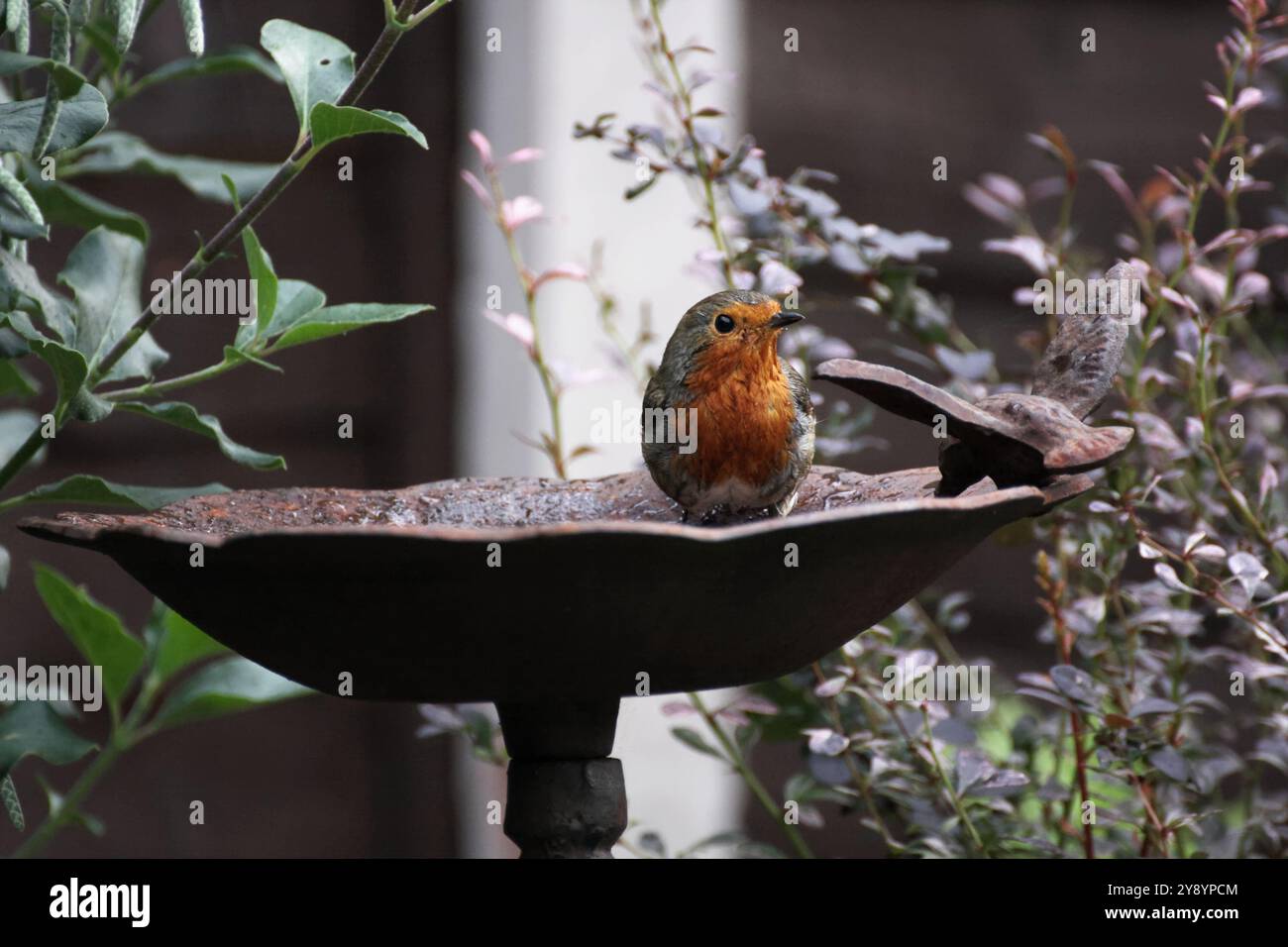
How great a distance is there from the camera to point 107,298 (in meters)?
1.72

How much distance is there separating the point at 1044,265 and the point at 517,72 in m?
1.65

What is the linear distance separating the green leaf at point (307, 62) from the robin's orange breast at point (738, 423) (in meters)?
0.55

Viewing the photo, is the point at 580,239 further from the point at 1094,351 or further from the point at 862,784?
the point at 1094,351

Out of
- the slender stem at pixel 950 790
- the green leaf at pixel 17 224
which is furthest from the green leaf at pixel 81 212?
the slender stem at pixel 950 790

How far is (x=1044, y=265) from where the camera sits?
2146 millimetres

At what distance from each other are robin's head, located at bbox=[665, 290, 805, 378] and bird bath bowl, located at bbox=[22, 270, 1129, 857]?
0.27 m

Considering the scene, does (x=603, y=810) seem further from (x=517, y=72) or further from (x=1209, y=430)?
(x=517, y=72)

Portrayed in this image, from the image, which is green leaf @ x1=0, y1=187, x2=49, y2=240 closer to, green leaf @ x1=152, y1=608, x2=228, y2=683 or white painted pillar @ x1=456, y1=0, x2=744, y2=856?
green leaf @ x1=152, y1=608, x2=228, y2=683

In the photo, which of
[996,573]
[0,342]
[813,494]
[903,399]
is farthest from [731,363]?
[996,573]

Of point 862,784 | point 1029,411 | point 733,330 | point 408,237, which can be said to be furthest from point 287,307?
point 408,237

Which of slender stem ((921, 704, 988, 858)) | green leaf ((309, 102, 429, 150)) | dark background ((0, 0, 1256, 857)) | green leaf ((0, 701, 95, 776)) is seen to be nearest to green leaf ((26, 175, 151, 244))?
green leaf ((309, 102, 429, 150))

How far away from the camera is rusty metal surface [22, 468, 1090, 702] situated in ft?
3.70

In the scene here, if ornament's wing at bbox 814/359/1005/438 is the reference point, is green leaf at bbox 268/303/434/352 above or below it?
above

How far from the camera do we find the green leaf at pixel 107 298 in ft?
5.52
